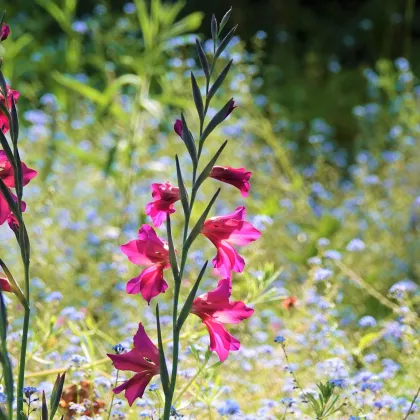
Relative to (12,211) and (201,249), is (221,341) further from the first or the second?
(201,249)

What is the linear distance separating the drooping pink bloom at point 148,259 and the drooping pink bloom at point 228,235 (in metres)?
0.07

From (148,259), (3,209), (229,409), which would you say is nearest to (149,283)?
(148,259)

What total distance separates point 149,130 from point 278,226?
2.60ft

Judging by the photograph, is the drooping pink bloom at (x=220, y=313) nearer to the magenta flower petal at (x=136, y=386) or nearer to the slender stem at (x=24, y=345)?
the magenta flower petal at (x=136, y=386)

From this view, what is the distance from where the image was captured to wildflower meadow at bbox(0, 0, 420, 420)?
1.35 meters

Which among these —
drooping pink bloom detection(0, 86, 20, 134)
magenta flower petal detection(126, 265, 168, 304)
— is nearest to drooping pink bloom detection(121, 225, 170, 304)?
magenta flower petal detection(126, 265, 168, 304)

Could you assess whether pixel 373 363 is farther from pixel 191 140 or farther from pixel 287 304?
pixel 191 140

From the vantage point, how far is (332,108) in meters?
5.32

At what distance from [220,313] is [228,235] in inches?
4.7

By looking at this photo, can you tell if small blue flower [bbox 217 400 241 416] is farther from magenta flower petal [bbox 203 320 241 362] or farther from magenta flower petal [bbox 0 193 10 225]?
magenta flower petal [bbox 0 193 10 225]

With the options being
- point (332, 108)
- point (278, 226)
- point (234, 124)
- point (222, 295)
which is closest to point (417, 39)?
point (332, 108)

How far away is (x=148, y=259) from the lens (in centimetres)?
136

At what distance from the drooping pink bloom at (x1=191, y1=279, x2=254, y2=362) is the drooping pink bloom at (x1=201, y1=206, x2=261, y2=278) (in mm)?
40

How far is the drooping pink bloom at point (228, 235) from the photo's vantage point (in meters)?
1.36
